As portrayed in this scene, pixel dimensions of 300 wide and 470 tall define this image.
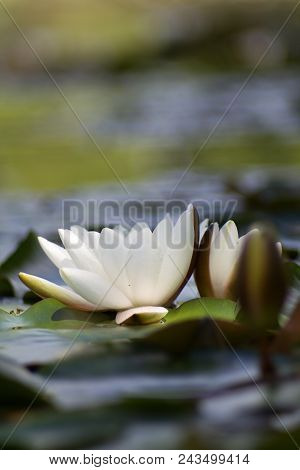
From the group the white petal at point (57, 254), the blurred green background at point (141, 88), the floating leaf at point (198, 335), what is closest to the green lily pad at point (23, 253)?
the white petal at point (57, 254)

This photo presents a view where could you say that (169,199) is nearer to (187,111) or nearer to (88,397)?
(88,397)

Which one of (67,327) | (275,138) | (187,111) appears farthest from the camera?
(187,111)

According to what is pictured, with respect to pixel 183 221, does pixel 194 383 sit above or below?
below

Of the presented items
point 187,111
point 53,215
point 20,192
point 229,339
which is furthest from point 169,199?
point 187,111

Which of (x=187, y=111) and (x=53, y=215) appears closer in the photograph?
(x=53, y=215)

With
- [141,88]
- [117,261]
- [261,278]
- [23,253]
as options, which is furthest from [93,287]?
[141,88]

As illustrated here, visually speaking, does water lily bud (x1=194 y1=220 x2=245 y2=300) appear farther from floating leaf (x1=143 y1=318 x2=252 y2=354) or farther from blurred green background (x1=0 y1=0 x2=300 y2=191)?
blurred green background (x1=0 y1=0 x2=300 y2=191)

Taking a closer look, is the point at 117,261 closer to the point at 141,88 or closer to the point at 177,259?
the point at 177,259
